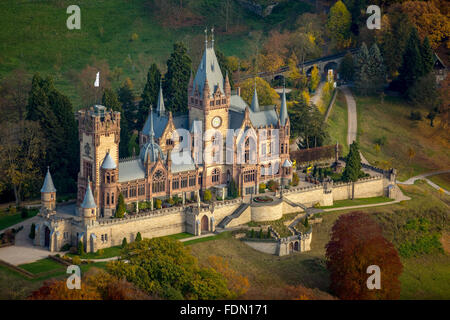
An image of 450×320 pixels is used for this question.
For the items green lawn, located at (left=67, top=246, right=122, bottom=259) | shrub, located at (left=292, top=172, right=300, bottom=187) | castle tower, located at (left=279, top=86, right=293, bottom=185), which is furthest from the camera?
shrub, located at (left=292, top=172, right=300, bottom=187)

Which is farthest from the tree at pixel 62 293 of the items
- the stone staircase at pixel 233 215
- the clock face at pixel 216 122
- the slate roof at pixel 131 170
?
the clock face at pixel 216 122

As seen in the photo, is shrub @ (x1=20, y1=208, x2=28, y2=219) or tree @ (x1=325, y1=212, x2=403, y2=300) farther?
shrub @ (x1=20, y1=208, x2=28, y2=219)

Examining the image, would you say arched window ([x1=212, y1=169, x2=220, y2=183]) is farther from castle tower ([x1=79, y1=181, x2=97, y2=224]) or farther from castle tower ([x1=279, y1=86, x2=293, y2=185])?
castle tower ([x1=79, y1=181, x2=97, y2=224])

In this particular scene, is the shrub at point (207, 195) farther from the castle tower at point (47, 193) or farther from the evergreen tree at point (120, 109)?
the castle tower at point (47, 193)

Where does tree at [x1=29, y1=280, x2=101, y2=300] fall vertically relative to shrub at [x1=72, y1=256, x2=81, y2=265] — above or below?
below

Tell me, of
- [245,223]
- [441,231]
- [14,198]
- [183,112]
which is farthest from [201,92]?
[441,231]

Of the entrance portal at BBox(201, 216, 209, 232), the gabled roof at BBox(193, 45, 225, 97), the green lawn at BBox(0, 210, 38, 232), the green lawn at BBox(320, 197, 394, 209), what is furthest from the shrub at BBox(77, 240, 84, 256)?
the green lawn at BBox(320, 197, 394, 209)
